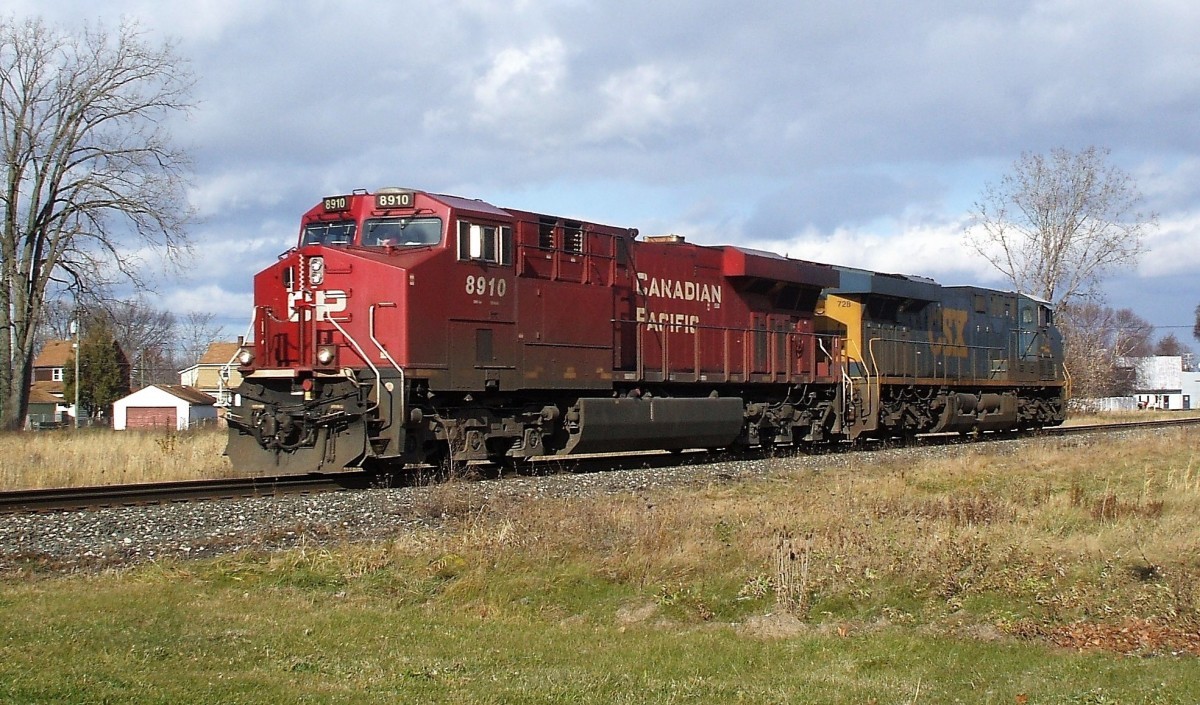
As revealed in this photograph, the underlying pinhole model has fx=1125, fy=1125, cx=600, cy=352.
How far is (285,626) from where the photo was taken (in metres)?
7.50

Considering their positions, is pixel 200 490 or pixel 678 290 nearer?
pixel 200 490

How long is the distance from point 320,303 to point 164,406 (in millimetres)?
46386

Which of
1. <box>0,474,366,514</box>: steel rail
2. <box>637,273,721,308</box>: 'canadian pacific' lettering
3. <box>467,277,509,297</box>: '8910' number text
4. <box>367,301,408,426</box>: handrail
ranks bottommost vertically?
<box>0,474,366,514</box>: steel rail

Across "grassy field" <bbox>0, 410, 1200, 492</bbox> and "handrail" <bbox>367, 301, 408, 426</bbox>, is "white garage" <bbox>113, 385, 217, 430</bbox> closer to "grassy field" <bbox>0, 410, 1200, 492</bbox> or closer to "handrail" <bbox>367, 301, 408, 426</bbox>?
"grassy field" <bbox>0, 410, 1200, 492</bbox>

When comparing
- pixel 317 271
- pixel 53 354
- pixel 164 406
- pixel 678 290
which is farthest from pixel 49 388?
pixel 317 271

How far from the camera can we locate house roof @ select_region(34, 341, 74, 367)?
85.4 meters

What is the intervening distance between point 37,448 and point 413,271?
9440 millimetres

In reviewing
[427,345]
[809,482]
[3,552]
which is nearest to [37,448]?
[427,345]

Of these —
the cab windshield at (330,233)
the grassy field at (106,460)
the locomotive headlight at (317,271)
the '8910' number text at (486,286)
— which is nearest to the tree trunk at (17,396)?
the grassy field at (106,460)

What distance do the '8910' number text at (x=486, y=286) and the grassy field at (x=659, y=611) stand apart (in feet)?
12.8

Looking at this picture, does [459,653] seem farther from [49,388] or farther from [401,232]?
[49,388]

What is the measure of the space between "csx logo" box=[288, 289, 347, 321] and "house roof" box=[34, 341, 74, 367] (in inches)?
3069

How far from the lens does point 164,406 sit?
57.4 m

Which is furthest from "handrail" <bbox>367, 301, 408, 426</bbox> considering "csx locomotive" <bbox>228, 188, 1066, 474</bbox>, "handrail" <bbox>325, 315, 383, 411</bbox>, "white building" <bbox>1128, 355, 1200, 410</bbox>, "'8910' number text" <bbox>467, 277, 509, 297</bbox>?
"white building" <bbox>1128, 355, 1200, 410</bbox>
